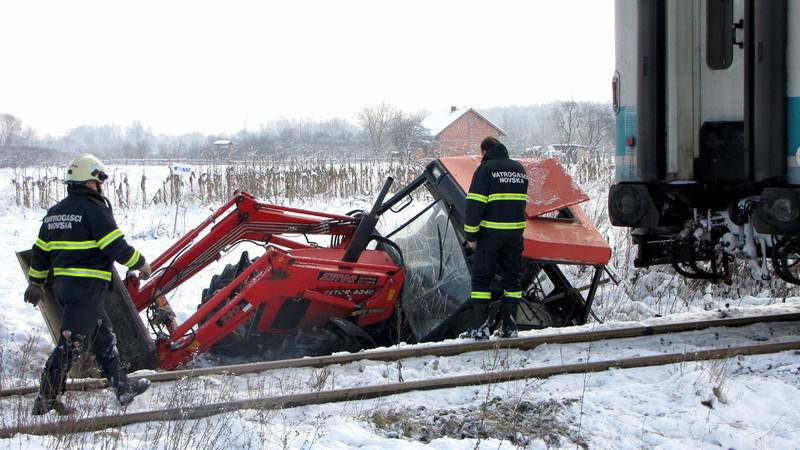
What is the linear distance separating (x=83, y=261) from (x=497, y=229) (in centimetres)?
327

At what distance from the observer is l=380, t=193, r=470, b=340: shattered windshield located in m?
7.38

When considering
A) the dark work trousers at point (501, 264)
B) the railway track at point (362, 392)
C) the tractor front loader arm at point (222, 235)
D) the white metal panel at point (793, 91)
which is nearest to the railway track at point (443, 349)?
the dark work trousers at point (501, 264)

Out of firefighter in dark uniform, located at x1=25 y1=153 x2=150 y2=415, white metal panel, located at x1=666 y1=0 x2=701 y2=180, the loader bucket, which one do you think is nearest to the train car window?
white metal panel, located at x1=666 y1=0 x2=701 y2=180

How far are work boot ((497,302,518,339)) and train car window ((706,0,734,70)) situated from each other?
2609 millimetres

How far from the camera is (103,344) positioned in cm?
535

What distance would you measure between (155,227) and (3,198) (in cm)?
511

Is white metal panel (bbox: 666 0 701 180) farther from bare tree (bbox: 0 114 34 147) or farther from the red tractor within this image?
bare tree (bbox: 0 114 34 147)

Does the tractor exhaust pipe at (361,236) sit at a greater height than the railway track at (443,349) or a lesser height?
greater

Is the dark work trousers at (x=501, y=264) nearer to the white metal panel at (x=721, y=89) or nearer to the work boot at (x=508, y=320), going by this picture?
the work boot at (x=508, y=320)

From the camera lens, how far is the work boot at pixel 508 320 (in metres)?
6.73

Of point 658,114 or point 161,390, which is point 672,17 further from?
point 161,390

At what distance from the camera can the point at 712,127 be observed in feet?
21.0

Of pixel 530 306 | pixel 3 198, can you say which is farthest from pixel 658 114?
pixel 3 198

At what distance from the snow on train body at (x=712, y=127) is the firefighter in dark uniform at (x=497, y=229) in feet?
3.06
